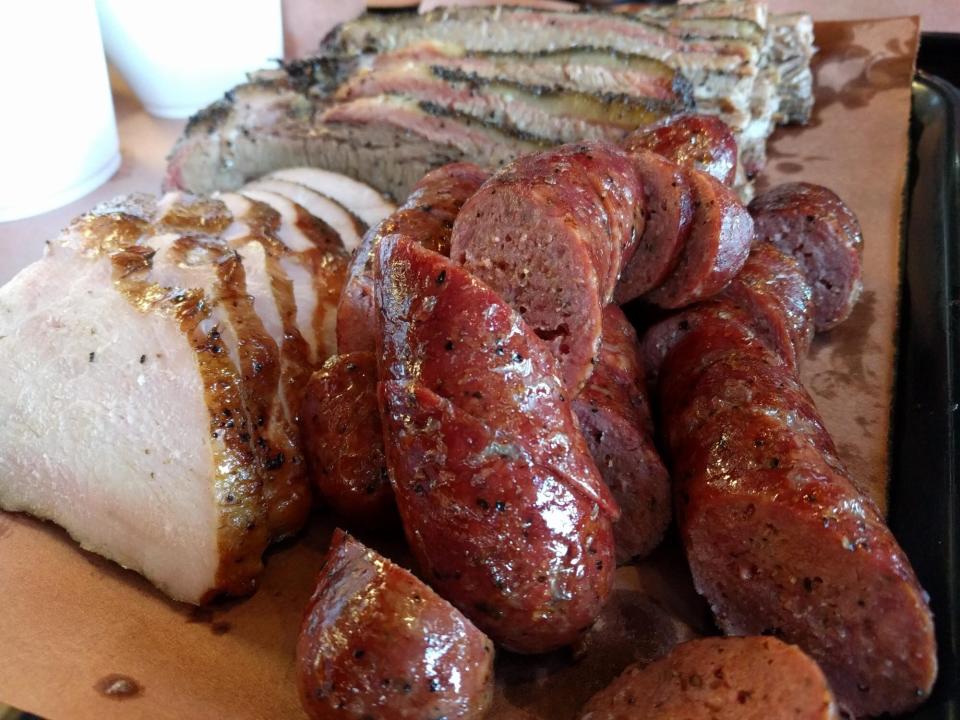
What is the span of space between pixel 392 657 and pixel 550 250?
0.91 metres

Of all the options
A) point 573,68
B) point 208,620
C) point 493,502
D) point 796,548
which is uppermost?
point 573,68

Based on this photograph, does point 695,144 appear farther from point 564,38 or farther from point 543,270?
point 564,38

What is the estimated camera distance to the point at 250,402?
2.14 m

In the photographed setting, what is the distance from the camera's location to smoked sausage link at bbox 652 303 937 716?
161 centimetres

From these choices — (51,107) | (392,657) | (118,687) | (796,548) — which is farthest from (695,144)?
(51,107)

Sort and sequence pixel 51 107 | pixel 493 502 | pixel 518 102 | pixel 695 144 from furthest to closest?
pixel 51 107
pixel 518 102
pixel 695 144
pixel 493 502

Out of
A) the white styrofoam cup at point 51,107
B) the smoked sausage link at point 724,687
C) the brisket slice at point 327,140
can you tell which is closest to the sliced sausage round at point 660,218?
the smoked sausage link at point 724,687

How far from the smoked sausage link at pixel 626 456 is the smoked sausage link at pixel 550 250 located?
0.16m

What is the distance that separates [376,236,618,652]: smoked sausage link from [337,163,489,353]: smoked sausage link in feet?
1.43

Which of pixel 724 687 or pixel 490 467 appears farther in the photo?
pixel 490 467

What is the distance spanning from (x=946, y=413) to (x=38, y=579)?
251cm

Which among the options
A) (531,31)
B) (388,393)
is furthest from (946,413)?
(531,31)

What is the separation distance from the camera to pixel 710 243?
86.1 inches

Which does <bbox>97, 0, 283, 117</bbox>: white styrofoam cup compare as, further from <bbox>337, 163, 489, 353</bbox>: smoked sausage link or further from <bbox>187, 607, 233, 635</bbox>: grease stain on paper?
<bbox>187, 607, 233, 635</bbox>: grease stain on paper
